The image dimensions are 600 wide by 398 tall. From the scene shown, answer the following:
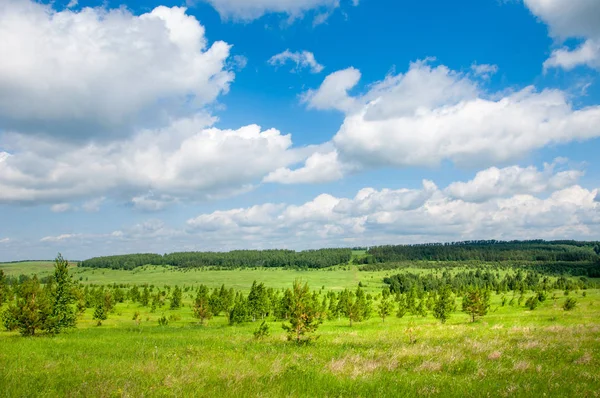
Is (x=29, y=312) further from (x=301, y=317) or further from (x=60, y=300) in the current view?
(x=301, y=317)

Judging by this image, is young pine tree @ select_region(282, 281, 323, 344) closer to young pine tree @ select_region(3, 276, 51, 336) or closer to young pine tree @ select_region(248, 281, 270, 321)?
young pine tree @ select_region(3, 276, 51, 336)

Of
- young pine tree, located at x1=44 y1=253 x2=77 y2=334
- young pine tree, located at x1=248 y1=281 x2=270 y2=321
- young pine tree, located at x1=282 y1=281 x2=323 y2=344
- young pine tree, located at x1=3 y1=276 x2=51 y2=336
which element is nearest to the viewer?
young pine tree, located at x1=282 y1=281 x2=323 y2=344

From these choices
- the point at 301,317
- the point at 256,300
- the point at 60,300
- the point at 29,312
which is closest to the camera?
the point at 301,317

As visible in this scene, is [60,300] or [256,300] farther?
[256,300]

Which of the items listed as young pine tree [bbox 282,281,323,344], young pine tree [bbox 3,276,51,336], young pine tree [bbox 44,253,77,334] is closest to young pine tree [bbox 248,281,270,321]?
young pine tree [bbox 44,253,77,334]

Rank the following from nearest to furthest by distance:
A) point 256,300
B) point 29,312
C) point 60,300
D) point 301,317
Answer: point 301,317 < point 29,312 < point 60,300 < point 256,300

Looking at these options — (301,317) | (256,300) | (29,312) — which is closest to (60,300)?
(29,312)

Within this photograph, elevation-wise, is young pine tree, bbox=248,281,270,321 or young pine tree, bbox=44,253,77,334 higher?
young pine tree, bbox=44,253,77,334

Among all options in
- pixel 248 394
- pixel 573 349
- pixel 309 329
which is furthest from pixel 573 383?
pixel 309 329

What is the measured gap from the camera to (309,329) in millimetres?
23781

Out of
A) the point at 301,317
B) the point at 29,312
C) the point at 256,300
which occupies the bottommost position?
the point at 256,300

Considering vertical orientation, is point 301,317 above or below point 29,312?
above

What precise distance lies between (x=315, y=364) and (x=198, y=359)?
5194mm

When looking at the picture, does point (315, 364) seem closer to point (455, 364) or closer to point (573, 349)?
point (455, 364)
